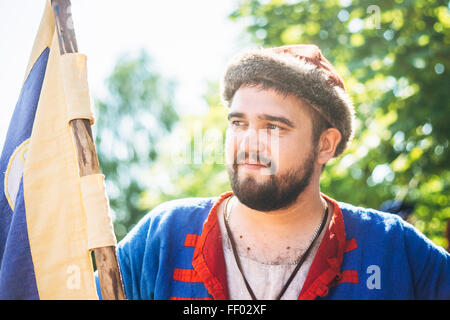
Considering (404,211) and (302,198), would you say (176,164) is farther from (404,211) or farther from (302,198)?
(302,198)

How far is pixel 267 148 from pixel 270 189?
198mm

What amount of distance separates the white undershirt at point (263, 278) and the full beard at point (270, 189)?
0.28m

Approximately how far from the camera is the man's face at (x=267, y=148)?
2285 millimetres

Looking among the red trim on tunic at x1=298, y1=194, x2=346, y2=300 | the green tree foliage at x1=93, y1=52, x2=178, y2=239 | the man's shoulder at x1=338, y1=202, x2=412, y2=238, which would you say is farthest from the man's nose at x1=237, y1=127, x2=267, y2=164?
the green tree foliage at x1=93, y1=52, x2=178, y2=239

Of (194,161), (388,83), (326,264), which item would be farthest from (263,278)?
(194,161)

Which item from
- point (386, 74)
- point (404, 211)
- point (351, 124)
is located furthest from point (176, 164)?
point (351, 124)

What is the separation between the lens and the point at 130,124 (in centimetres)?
2198

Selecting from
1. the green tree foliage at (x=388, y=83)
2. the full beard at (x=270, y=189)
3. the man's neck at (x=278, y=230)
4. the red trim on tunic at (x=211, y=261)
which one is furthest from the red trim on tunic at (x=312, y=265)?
the green tree foliage at (x=388, y=83)

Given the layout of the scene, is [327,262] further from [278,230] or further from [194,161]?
[194,161]

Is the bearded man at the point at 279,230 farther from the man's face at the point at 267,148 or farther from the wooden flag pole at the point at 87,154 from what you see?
the wooden flag pole at the point at 87,154

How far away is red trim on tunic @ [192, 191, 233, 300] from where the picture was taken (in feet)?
7.44

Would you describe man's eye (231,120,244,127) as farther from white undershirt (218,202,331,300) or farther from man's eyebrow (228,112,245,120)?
white undershirt (218,202,331,300)

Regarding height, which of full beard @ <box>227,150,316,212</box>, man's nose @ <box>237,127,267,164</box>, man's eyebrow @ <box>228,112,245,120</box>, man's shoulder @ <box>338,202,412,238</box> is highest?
man's eyebrow @ <box>228,112,245,120</box>
